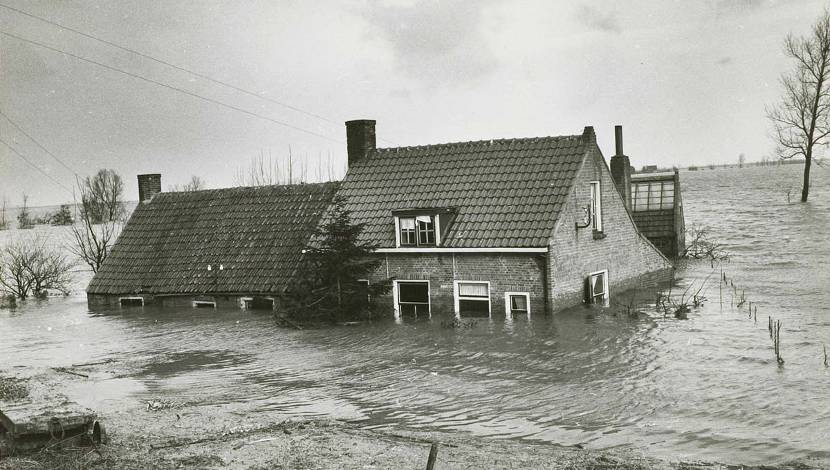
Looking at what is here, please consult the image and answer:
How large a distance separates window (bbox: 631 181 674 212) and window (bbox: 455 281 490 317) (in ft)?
66.8

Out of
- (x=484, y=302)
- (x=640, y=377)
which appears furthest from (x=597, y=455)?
(x=484, y=302)

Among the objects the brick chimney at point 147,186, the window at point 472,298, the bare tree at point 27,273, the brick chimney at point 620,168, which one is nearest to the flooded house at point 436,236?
the window at point 472,298

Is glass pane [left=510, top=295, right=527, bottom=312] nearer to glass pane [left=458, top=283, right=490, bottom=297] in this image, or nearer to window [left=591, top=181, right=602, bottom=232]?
glass pane [left=458, top=283, right=490, bottom=297]

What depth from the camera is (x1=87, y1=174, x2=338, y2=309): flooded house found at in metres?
29.4

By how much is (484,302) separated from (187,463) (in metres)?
14.3

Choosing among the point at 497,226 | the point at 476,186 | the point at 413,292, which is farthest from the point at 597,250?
the point at 413,292

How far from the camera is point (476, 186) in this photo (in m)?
26.0

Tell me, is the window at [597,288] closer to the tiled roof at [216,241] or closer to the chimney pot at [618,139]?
the tiled roof at [216,241]

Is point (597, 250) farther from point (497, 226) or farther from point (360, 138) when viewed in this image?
point (360, 138)

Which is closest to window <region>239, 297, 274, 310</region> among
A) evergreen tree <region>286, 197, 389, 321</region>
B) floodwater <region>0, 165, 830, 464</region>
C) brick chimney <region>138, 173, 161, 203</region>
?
floodwater <region>0, 165, 830, 464</region>

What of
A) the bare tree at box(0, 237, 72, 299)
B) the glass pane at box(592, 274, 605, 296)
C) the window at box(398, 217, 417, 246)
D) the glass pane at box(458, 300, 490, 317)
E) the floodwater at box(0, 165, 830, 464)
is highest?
the window at box(398, 217, 417, 246)

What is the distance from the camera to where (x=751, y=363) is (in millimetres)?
17453

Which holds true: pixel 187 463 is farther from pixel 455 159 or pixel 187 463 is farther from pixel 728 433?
pixel 455 159

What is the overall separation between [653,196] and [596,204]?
16439 mm
